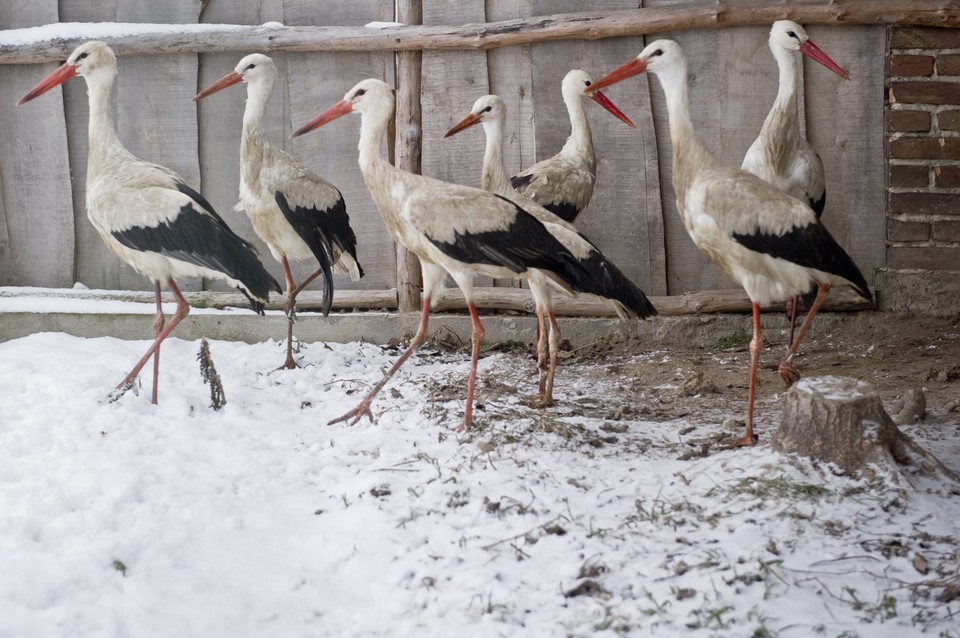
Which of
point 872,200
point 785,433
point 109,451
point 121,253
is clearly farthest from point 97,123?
point 872,200

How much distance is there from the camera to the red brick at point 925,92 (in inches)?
204

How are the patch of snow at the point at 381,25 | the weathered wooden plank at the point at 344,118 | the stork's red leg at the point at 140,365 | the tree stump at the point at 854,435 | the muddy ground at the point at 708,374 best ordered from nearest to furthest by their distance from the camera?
1. the tree stump at the point at 854,435
2. the muddy ground at the point at 708,374
3. the stork's red leg at the point at 140,365
4. the patch of snow at the point at 381,25
5. the weathered wooden plank at the point at 344,118

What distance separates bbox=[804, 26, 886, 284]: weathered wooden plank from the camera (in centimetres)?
527

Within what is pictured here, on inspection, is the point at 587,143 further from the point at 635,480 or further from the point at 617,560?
the point at 617,560

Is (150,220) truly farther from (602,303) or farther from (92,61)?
(602,303)

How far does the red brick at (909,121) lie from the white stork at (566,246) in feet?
6.02

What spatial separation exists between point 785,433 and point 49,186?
14.0 ft

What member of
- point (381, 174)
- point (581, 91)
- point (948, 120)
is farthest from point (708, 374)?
point (381, 174)

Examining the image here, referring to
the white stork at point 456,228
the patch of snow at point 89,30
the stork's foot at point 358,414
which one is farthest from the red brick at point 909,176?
the patch of snow at point 89,30

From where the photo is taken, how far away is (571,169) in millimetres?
5168

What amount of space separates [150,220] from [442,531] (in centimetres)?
209

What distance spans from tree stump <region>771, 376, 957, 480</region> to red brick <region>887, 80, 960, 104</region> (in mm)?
2478

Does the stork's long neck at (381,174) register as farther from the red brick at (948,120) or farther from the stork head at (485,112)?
the red brick at (948,120)

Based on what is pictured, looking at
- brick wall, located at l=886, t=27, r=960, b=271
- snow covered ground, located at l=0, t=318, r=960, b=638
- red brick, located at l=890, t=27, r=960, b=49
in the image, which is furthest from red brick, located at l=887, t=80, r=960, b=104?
snow covered ground, located at l=0, t=318, r=960, b=638
